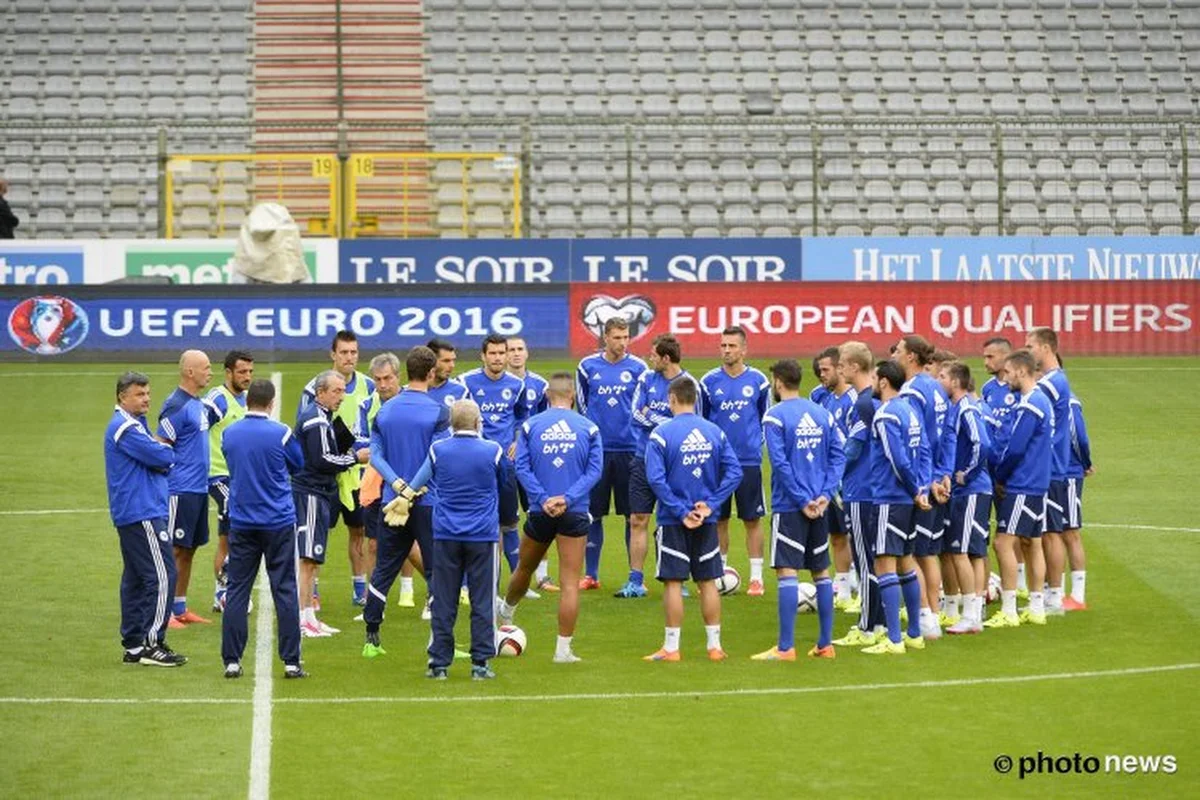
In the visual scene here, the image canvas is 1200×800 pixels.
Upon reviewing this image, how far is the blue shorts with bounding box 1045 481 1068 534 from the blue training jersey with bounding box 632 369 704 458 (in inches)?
116

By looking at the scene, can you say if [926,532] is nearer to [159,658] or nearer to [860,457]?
[860,457]

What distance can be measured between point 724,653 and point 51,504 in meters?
10.0

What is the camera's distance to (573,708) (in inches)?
492

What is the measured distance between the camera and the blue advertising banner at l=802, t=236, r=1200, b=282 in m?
32.6

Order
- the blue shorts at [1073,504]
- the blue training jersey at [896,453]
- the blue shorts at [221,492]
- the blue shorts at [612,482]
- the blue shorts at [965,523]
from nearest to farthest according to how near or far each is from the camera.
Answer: the blue training jersey at [896,453] < the blue shorts at [965,523] < the blue shorts at [1073,504] < the blue shorts at [221,492] < the blue shorts at [612,482]

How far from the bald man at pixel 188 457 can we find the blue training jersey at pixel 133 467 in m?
0.98

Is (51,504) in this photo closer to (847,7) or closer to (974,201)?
(974,201)

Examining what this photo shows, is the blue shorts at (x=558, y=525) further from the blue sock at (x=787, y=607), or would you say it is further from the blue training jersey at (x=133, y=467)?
the blue training jersey at (x=133, y=467)

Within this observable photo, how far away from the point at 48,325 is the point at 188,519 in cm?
1642

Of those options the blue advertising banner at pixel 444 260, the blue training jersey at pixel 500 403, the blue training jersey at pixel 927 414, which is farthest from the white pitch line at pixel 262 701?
the blue advertising banner at pixel 444 260

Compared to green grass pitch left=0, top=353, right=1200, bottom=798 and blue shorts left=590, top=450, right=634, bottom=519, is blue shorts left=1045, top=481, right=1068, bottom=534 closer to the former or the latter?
green grass pitch left=0, top=353, right=1200, bottom=798

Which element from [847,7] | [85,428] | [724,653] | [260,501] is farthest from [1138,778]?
[847,7]

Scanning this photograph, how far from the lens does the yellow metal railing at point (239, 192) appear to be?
35.1 metres

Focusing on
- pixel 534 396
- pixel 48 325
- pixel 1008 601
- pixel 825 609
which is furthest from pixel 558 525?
pixel 48 325
